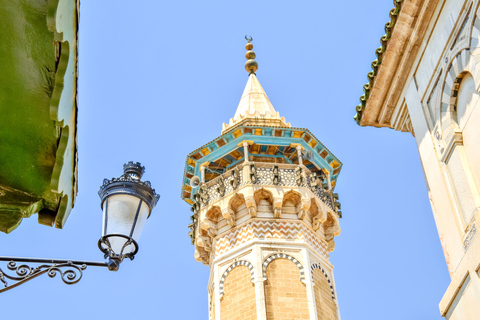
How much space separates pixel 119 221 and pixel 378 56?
405 centimetres

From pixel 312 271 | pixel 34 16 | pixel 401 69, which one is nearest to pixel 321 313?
→ pixel 312 271

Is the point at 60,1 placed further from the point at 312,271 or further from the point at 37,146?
the point at 312,271

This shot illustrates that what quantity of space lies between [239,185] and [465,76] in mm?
11229

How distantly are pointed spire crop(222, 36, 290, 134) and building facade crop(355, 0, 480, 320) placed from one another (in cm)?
1149

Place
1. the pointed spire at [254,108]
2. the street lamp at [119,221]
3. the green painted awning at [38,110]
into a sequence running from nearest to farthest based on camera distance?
the green painted awning at [38,110] → the street lamp at [119,221] → the pointed spire at [254,108]

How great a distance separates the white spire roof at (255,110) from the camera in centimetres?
1931

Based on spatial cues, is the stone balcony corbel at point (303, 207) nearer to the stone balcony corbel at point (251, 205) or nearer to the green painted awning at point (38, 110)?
the stone balcony corbel at point (251, 205)

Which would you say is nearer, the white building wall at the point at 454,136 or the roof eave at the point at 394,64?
the white building wall at the point at 454,136

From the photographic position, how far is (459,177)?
19.5ft

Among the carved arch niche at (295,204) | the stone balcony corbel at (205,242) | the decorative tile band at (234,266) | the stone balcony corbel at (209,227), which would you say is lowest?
the decorative tile band at (234,266)

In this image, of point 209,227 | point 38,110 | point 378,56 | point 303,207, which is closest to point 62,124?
point 38,110

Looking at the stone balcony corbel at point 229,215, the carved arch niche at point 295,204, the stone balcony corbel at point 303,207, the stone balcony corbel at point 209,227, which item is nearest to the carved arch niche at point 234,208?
the stone balcony corbel at point 229,215

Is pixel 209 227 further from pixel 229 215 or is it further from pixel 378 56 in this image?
pixel 378 56

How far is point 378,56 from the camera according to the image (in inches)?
291
